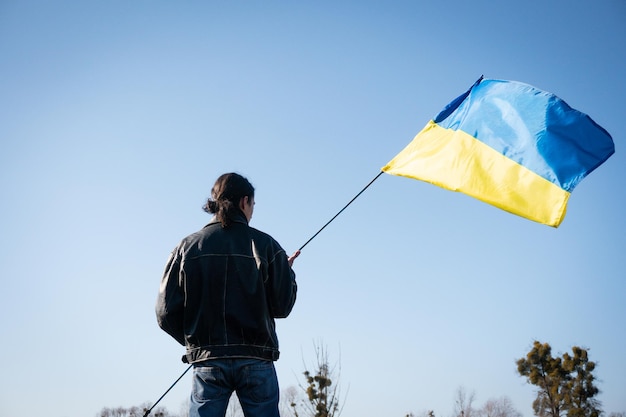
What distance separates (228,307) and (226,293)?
0.29 feet

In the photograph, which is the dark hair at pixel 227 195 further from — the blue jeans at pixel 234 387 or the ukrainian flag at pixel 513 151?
the ukrainian flag at pixel 513 151

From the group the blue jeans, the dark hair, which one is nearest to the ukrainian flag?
the dark hair

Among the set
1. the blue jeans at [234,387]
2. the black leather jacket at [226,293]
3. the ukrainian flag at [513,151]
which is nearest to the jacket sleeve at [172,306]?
the black leather jacket at [226,293]

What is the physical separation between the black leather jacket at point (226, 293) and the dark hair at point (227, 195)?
0.09 metres

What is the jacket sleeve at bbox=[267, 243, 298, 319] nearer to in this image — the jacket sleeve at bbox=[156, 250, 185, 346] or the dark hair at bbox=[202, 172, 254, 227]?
the dark hair at bbox=[202, 172, 254, 227]

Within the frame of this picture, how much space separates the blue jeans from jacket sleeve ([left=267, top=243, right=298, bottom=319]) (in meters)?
0.37

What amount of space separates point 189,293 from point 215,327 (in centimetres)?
29

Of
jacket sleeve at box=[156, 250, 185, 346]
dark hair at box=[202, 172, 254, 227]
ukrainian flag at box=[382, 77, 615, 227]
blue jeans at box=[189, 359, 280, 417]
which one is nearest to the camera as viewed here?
blue jeans at box=[189, 359, 280, 417]

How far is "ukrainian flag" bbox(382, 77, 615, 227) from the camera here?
487cm

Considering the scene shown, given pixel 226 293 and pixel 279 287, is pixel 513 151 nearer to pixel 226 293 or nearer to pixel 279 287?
pixel 279 287

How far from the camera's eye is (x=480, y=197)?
16.3 ft

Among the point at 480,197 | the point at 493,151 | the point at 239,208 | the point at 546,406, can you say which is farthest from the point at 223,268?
the point at 546,406

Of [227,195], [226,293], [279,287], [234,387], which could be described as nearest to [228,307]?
[226,293]

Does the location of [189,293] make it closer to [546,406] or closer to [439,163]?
[439,163]
